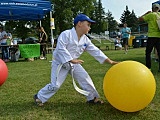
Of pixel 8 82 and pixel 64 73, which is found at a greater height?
pixel 64 73

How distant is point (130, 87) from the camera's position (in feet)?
12.0

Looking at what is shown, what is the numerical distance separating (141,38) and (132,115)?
2189 cm

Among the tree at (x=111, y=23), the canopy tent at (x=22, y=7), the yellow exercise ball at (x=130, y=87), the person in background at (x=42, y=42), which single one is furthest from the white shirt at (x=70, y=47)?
the tree at (x=111, y=23)

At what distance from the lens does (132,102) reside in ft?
Answer: 12.1

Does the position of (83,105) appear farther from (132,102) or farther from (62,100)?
(132,102)

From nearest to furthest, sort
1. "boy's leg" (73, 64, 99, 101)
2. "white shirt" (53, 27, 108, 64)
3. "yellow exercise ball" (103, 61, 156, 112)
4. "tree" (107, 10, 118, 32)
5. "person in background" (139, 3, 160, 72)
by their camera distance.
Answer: "yellow exercise ball" (103, 61, 156, 112) → "white shirt" (53, 27, 108, 64) → "boy's leg" (73, 64, 99, 101) → "person in background" (139, 3, 160, 72) → "tree" (107, 10, 118, 32)

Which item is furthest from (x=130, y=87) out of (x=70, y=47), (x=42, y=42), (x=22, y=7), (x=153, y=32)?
(x=42, y=42)

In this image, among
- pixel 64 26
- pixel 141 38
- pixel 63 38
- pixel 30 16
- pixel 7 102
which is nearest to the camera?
pixel 63 38

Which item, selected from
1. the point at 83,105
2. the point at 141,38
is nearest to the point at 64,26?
Result: the point at 141,38

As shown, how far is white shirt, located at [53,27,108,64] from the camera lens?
4.21 metres

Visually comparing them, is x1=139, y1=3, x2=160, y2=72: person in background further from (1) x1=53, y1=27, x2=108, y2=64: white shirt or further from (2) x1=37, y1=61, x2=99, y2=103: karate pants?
(2) x1=37, y1=61, x2=99, y2=103: karate pants

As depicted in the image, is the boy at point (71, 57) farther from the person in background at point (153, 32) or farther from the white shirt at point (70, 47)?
the person in background at point (153, 32)

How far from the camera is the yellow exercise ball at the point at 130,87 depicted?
12.1 feet

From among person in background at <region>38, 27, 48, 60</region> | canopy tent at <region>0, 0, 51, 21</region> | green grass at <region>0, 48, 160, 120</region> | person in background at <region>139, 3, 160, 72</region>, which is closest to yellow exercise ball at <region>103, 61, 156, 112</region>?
green grass at <region>0, 48, 160, 120</region>
